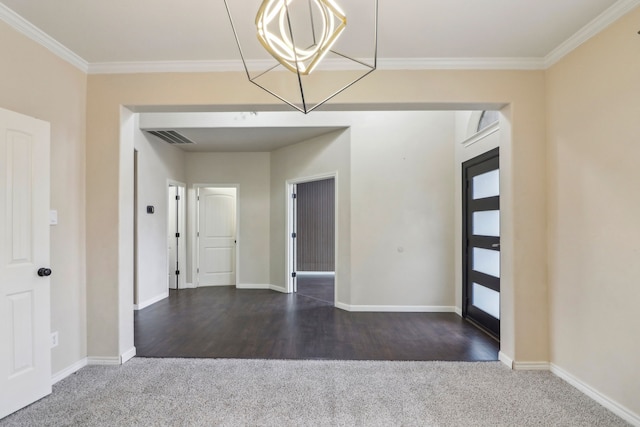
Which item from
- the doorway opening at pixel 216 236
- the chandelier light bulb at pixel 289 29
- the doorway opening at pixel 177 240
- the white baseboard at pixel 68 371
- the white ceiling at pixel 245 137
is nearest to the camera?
the chandelier light bulb at pixel 289 29

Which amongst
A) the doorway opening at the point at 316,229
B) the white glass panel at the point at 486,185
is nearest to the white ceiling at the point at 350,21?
the white glass panel at the point at 486,185

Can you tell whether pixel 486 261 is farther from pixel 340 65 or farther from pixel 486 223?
pixel 340 65

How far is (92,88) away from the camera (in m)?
3.12

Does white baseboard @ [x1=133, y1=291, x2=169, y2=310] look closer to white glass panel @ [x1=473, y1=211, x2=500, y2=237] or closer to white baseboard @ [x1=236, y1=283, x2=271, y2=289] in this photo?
white baseboard @ [x1=236, y1=283, x2=271, y2=289]

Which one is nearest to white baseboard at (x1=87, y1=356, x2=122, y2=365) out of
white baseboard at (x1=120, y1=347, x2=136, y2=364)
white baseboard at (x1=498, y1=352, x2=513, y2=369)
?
white baseboard at (x1=120, y1=347, x2=136, y2=364)

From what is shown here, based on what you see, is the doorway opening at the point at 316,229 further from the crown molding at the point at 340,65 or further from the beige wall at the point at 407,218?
the crown molding at the point at 340,65

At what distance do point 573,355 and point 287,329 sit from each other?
109 inches

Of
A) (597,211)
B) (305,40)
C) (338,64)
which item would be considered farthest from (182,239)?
(597,211)

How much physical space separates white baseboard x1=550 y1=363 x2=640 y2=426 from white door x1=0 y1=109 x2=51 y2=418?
3.95 metres

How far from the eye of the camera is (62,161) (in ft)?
9.33

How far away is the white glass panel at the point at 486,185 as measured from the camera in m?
3.81

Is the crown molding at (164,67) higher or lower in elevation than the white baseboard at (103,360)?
higher

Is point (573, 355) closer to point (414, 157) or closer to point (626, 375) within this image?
point (626, 375)

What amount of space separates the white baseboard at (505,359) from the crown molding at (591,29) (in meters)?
2.58
